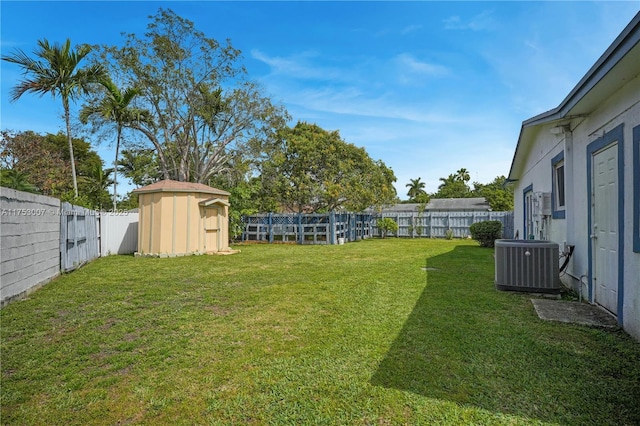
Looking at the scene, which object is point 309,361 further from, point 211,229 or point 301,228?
point 301,228

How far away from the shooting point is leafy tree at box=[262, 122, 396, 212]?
59.6 feet

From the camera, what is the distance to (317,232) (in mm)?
16266

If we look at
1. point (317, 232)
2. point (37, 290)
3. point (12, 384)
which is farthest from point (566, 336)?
point (317, 232)

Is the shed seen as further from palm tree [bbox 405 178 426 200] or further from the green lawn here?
palm tree [bbox 405 178 426 200]

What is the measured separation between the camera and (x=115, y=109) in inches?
580

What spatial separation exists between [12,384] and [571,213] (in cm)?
711

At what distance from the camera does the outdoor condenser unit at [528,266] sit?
502 cm

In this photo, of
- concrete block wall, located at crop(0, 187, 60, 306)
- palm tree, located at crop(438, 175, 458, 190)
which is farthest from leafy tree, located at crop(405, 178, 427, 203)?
concrete block wall, located at crop(0, 187, 60, 306)

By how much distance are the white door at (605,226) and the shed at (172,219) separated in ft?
34.4

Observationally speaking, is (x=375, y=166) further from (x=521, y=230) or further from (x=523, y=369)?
(x=523, y=369)

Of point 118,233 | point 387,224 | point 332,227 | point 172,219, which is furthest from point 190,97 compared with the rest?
point 387,224

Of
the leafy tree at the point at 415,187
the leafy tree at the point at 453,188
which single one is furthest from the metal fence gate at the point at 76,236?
the leafy tree at the point at 415,187

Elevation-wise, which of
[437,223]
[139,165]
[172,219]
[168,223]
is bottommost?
[437,223]

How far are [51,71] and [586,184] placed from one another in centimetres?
1477
